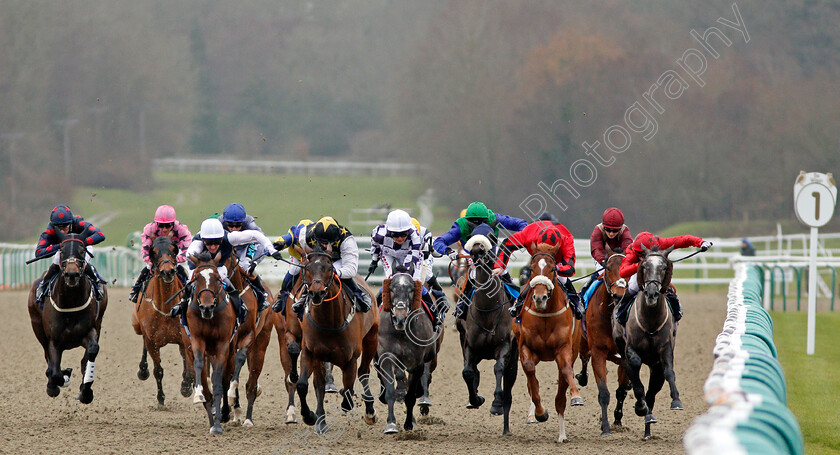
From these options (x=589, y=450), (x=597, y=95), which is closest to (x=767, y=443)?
(x=589, y=450)

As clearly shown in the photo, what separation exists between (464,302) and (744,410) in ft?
20.5

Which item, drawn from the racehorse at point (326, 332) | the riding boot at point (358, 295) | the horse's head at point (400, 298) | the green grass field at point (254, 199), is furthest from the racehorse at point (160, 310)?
the green grass field at point (254, 199)

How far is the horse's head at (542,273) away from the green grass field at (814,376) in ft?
7.40

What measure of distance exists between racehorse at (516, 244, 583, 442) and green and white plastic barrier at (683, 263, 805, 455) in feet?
9.97

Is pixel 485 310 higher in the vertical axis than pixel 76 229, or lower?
lower

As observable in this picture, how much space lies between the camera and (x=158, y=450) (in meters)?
8.14

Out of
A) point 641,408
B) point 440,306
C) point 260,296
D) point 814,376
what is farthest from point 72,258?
point 814,376

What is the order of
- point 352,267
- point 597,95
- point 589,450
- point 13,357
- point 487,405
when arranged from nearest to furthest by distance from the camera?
point 589,450 < point 352,267 < point 487,405 < point 13,357 < point 597,95

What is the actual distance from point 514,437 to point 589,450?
0.95 metres

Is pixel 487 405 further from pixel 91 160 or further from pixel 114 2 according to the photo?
pixel 114 2

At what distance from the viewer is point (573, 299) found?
30.9 feet

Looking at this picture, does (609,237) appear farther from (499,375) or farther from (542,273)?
(499,375)

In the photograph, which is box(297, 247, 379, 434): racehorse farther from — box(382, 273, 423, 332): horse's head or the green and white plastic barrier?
the green and white plastic barrier

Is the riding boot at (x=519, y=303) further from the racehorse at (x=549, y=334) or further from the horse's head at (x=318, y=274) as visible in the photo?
the horse's head at (x=318, y=274)
